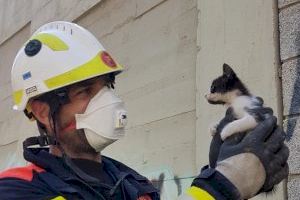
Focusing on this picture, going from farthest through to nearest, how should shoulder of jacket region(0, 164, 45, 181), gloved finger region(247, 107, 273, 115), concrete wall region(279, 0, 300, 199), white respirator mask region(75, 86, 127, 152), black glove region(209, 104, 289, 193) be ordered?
concrete wall region(279, 0, 300, 199) < white respirator mask region(75, 86, 127, 152) < shoulder of jacket region(0, 164, 45, 181) < gloved finger region(247, 107, 273, 115) < black glove region(209, 104, 289, 193)

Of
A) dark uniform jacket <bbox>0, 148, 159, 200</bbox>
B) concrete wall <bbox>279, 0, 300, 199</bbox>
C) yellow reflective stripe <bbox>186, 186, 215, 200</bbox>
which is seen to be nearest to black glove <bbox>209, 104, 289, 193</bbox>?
yellow reflective stripe <bbox>186, 186, 215, 200</bbox>

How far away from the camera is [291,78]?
2.80 meters

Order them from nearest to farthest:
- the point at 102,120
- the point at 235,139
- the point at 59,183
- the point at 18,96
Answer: the point at 235,139, the point at 59,183, the point at 102,120, the point at 18,96

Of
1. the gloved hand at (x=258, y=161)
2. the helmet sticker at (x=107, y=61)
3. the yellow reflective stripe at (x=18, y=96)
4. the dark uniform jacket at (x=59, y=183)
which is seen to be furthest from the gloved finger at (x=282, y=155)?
the yellow reflective stripe at (x=18, y=96)

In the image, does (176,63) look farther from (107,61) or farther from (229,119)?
(229,119)

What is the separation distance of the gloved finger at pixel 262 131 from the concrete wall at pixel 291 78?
1.30m

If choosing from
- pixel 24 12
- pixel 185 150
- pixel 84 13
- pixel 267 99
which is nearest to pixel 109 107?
pixel 267 99

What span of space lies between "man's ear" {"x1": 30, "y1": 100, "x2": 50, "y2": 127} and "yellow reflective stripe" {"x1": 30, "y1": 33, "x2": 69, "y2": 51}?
0.68 feet

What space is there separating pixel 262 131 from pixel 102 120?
62cm

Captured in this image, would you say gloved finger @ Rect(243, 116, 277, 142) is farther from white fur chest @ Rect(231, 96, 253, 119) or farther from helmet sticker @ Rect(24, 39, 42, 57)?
helmet sticker @ Rect(24, 39, 42, 57)

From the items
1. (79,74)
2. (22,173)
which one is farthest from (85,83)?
(22,173)

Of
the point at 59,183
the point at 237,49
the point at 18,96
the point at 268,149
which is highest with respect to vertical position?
the point at 237,49

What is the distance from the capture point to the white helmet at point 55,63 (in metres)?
1.91

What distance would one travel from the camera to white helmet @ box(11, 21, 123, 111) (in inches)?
75.3
